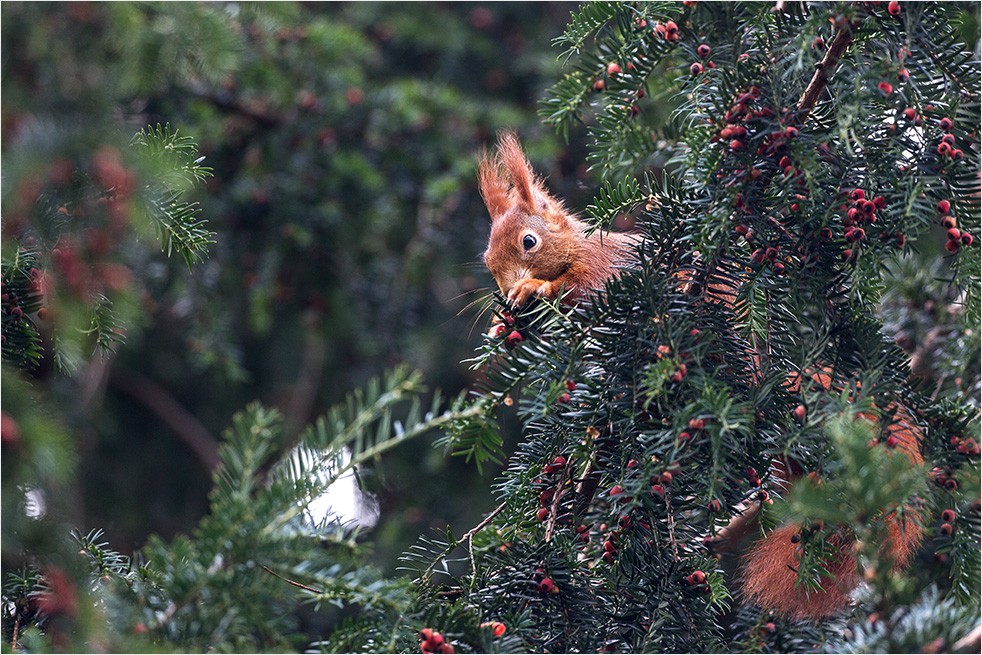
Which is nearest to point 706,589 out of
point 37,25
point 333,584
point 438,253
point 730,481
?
point 730,481

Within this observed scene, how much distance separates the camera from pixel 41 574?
961 millimetres

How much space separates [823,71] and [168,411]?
285 cm

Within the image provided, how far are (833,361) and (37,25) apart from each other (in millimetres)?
1571

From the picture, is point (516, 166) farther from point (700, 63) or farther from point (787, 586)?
point (787, 586)

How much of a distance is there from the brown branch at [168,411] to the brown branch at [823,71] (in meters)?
2.67

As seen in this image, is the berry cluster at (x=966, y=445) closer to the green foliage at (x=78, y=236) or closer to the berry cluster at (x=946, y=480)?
the berry cluster at (x=946, y=480)

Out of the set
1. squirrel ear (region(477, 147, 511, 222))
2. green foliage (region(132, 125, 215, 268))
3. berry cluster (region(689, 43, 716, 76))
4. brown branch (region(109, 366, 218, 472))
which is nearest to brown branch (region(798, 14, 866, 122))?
berry cluster (region(689, 43, 716, 76))

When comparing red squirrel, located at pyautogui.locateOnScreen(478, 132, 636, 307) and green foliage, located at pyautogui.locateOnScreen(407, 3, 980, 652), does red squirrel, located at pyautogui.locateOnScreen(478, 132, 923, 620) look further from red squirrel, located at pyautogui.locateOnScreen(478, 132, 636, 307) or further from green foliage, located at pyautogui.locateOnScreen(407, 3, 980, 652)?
green foliage, located at pyautogui.locateOnScreen(407, 3, 980, 652)

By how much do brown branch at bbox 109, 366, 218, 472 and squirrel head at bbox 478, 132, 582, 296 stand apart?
173 centimetres

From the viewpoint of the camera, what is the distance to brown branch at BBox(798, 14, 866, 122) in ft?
3.27

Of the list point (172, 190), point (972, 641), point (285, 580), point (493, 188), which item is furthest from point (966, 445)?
point (493, 188)

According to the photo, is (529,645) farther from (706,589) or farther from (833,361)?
(833,361)

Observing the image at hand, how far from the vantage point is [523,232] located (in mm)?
1901

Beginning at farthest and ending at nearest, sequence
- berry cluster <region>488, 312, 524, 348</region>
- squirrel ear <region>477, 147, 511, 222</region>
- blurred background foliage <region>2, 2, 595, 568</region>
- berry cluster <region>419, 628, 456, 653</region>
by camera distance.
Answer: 1. squirrel ear <region>477, 147, 511, 222</region>
2. blurred background foliage <region>2, 2, 595, 568</region>
3. berry cluster <region>488, 312, 524, 348</region>
4. berry cluster <region>419, 628, 456, 653</region>
